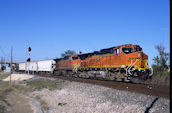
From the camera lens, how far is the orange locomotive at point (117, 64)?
621 inches

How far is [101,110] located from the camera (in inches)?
378

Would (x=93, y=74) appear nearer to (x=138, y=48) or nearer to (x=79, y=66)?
(x=79, y=66)

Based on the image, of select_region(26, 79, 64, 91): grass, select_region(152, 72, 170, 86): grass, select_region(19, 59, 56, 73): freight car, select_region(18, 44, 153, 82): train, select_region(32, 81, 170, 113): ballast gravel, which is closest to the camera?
select_region(32, 81, 170, 113): ballast gravel

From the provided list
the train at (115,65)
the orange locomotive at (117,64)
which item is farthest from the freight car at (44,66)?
the orange locomotive at (117,64)

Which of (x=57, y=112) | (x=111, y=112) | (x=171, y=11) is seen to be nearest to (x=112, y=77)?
(x=57, y=112)

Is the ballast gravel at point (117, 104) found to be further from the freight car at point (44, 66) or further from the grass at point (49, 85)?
the freight car at point (44, 66)

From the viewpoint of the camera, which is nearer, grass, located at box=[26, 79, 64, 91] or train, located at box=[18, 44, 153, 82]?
train, located at box=[18, 44, 153, 82]

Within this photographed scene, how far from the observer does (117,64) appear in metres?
17.2

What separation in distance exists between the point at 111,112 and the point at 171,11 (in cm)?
704

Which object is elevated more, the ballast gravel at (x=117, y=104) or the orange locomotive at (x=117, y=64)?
the orange locomotive at (x=117, y=64)

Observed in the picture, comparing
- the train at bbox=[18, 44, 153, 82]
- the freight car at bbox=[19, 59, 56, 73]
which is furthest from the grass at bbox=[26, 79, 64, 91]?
the freight car at bbox=[19, 59, 56, 73]

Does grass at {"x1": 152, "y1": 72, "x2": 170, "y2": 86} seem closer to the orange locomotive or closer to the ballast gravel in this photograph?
the orange locomotive

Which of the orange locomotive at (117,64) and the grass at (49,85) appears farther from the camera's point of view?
the grass at (49,85)

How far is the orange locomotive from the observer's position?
51.7 ft
